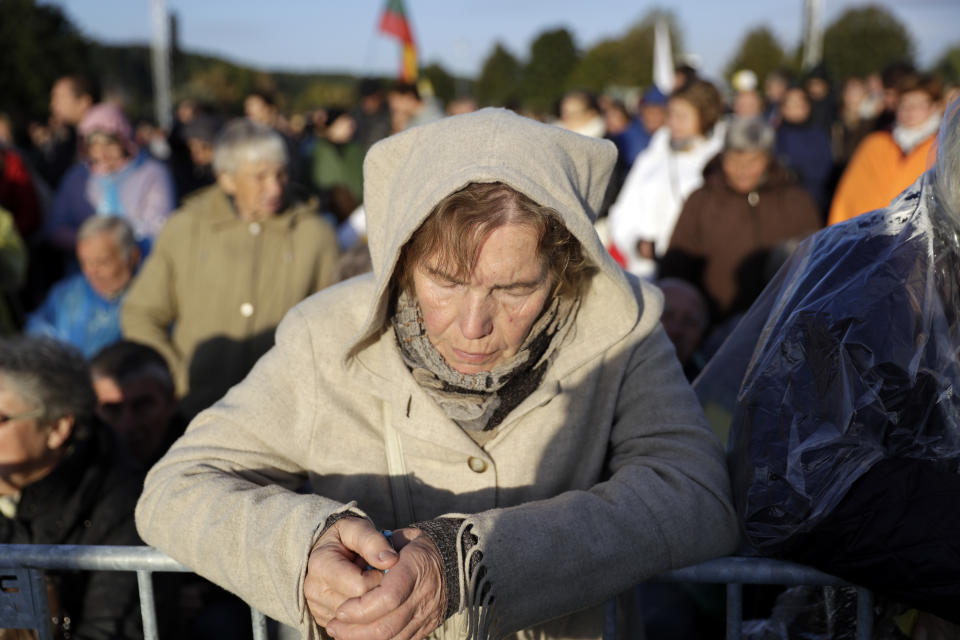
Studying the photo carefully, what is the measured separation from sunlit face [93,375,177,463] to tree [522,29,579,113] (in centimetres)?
2203

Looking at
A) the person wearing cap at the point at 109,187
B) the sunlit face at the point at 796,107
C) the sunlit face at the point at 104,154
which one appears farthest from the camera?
the sunlit face at the point at 796,107

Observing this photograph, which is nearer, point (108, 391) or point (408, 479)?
point (408, 479)

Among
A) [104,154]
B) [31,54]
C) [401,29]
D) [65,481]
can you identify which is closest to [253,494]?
[65,481]

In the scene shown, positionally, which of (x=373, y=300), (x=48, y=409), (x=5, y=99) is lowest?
(x=48, y=409)

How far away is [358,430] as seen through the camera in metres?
1.75

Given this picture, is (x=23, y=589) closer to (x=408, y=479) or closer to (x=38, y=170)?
(x=408, y=479)

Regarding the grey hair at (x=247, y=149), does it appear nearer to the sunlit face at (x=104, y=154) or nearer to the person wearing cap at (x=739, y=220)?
the sunlit face at (x=104, y=154)

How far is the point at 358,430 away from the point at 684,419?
0.64m

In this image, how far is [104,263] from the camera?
441 cm

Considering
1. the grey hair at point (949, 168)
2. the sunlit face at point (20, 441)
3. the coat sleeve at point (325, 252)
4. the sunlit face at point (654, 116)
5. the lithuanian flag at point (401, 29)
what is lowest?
the sunlit face at point (20, 441)

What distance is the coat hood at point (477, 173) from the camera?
5.19 ft

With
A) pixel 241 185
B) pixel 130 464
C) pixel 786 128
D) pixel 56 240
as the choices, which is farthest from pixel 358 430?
pixel 786 128

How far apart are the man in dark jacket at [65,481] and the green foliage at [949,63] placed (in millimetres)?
36042

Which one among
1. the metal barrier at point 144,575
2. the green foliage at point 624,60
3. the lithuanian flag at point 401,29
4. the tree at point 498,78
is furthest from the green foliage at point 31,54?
the metal barrier at point 144,575
